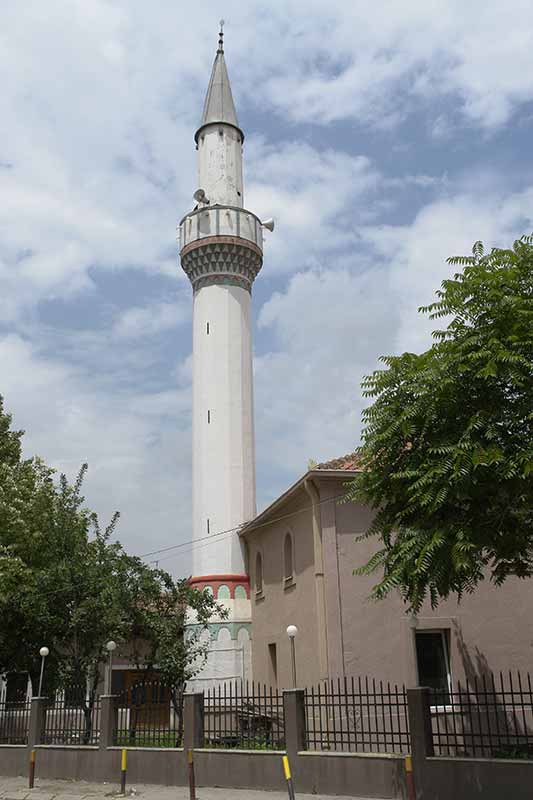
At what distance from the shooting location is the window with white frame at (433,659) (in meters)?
17.8

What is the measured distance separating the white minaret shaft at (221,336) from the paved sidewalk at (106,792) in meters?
10.2

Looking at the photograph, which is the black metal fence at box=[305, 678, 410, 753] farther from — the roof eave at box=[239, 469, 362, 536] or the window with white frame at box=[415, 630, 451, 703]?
the roof eave at box=[239, 469, 362, 536]

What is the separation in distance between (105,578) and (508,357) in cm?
1391

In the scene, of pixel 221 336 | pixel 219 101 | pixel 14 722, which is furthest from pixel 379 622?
pixel 219 101

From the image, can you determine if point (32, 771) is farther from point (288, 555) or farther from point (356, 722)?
point (288, 555)

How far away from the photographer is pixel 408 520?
418 inches

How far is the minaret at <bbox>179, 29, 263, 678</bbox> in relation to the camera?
2466cm

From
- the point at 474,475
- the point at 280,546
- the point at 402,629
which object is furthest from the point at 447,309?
the point at 280,546

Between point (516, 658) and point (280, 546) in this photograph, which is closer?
point (516, 658)

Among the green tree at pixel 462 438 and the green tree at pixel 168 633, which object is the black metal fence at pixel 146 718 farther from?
the green tree at pixel 462 438

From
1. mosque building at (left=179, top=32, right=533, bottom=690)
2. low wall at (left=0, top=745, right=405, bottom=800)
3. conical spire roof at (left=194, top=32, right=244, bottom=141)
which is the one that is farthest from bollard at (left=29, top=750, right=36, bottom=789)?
conical spire roof at (left=194, top=32, right=244, bottom=141)

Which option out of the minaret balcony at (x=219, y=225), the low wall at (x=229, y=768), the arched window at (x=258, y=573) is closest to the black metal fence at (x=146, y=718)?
the low wall at (x=229, y=768)

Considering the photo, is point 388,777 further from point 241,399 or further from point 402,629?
point 241,399

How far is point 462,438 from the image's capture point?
31.8ft
